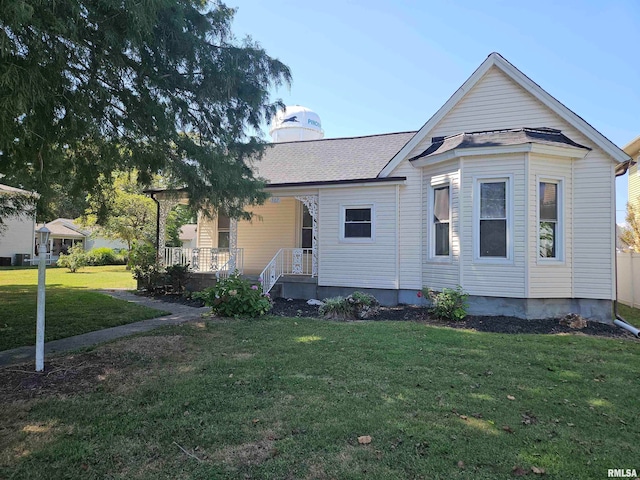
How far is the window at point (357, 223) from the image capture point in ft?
36.9

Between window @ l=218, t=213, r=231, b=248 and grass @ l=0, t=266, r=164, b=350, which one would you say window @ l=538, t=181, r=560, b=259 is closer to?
grass @ l=0, t=266, r=164, b=350

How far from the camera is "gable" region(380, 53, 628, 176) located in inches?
368

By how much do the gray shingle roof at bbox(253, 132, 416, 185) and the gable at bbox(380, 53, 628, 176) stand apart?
199cm

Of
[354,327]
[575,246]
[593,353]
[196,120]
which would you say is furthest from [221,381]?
[575,246]

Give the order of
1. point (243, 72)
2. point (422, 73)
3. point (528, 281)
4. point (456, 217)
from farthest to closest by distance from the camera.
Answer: point (422, 73)
point (456, 217)
point (528, 281)
point (243, 72)

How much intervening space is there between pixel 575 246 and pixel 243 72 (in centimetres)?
832

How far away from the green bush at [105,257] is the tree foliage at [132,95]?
25.2 meters

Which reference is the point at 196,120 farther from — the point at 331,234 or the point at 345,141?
the point at 345,141

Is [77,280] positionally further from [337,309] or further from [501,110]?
[501,110]

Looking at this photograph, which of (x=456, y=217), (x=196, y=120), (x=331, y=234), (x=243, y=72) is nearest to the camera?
(x=243, y=72)

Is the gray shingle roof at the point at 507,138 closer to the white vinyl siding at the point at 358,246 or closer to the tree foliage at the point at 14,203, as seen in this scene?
the white vinyl siding at the point at 358,246

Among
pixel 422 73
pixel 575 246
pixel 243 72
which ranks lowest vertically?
pixel 575 246

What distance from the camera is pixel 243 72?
6.56m

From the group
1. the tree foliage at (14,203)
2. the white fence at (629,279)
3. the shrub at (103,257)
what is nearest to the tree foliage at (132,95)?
the tree foliage at (14,203)
